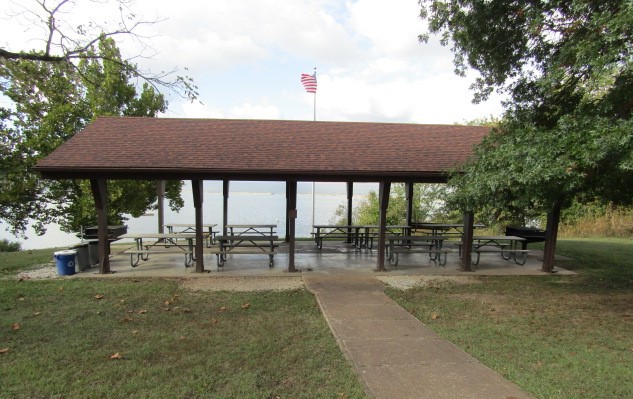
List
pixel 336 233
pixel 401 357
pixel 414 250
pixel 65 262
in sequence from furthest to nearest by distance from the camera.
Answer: pixel 336 233
pixel 414 250
pixel 65 262
pixel 401 357

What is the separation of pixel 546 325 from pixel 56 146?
1723cm

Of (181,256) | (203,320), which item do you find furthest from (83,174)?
(203,320)

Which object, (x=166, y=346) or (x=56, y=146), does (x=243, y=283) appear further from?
(x=56, y=146)

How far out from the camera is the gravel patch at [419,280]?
8.20 meters

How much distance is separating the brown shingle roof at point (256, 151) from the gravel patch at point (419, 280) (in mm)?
2276

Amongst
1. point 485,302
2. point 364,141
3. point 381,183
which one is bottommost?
point 485,302

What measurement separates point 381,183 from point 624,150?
17.4ft

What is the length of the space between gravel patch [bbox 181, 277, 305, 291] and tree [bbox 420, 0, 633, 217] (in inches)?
145

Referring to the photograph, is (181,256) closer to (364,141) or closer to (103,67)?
(364,141)

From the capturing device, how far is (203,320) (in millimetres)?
5738

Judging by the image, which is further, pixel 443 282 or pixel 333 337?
pixel 443 282

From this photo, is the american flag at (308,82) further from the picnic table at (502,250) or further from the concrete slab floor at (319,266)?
the picnic table at (502,250)

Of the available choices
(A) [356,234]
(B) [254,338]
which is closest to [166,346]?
(B) [254,338]

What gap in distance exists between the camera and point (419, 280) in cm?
870
